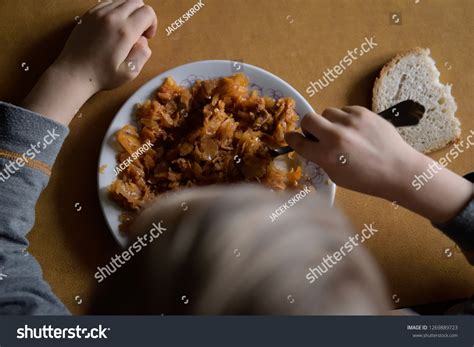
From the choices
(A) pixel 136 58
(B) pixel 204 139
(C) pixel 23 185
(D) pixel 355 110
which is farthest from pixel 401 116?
(C) pixel 23 185

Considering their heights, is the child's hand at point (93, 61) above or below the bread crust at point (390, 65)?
above

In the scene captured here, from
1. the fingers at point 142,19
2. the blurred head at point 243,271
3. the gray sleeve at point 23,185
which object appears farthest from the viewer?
the fingers at point 142,19

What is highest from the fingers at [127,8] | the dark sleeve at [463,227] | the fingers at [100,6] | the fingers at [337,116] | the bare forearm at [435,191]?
the fingers at [100,6]

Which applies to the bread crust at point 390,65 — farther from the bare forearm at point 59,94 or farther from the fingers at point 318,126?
the bare forearm at point 59,94

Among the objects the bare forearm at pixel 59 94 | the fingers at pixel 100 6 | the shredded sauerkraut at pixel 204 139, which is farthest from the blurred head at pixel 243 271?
the fingers at pixel 100 6

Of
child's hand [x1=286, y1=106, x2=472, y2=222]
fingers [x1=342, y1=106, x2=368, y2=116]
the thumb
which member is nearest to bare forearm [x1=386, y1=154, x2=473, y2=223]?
child's hand [x1=286, y1=106, x2=472, y2=222]

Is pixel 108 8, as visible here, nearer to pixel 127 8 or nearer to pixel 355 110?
pixel 127 8

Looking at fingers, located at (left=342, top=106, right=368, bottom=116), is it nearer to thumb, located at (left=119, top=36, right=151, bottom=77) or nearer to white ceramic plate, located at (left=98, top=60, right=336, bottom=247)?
white ceramic plate, located at (left=98, top=60, right=336, bottom=247)

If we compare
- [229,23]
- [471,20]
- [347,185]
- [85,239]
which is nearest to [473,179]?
[347,185]
